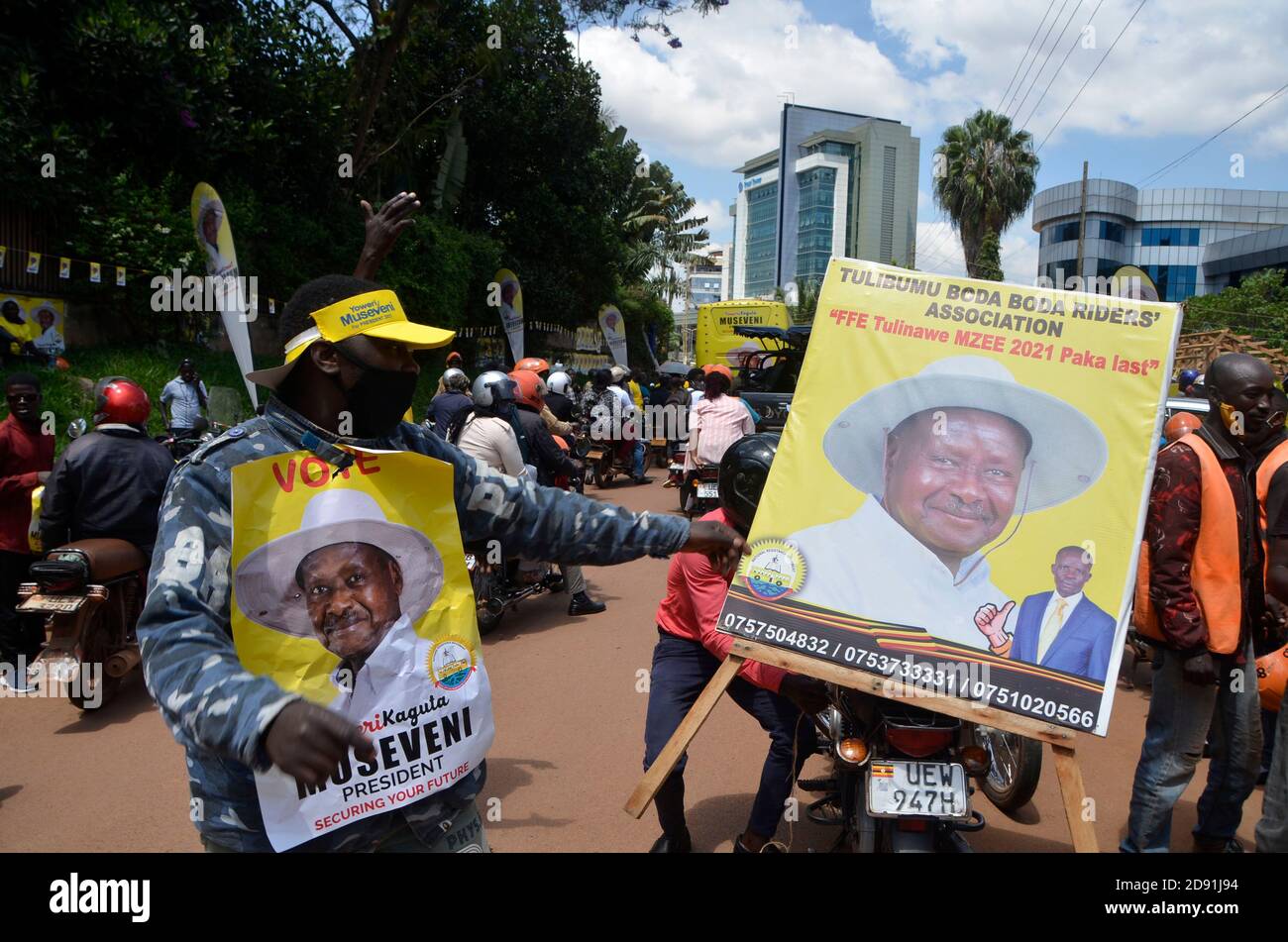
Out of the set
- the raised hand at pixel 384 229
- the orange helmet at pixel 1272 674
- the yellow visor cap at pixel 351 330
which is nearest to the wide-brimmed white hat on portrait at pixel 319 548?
the yellow visor cap at pixel 351 330

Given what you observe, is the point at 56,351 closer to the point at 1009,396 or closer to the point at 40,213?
the point at 40,213

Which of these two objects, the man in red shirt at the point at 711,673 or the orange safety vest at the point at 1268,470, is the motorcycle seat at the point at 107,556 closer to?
the man in red shirt at the point at 711,673

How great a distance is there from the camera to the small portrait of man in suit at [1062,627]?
2.62m

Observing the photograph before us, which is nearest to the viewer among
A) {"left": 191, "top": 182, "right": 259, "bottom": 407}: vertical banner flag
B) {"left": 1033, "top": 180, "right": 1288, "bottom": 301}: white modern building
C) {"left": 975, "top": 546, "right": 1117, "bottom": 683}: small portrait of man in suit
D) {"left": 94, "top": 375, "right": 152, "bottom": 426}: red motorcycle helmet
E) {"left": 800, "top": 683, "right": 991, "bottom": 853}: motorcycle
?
{"left": 975, "top": 546, "right": 1117, "bottom": 683}: small portrait of man in suit

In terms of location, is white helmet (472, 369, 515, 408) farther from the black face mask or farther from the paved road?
the black face mask

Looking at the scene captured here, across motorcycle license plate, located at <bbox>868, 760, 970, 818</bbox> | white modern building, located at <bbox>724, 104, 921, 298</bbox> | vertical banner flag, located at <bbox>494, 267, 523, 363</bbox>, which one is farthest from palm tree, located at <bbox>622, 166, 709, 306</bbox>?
white modern building, located at <bbox>724, 104, 921, 298</bbox>

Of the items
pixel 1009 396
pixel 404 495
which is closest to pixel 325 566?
pixel 404 495

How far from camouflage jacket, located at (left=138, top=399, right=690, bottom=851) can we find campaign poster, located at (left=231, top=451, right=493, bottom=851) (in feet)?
0.15

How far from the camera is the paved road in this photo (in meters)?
3.88

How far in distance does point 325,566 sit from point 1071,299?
232 cm

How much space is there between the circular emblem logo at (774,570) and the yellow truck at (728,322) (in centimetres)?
2306

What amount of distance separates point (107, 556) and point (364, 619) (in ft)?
14.3

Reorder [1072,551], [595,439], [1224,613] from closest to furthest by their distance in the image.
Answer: [1072,551], [1224,613], [595,439]

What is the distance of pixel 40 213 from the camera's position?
1227cm
